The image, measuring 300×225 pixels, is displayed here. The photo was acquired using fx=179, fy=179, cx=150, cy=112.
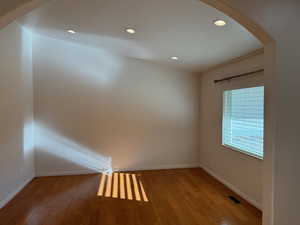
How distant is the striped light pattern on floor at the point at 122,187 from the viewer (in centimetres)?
287

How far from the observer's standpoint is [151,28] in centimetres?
240

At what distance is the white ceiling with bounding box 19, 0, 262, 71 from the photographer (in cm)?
194

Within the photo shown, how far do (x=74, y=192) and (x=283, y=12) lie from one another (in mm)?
3433

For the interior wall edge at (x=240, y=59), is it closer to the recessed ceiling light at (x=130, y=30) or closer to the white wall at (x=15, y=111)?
the recessed ceiling light at (x=130, y=30)

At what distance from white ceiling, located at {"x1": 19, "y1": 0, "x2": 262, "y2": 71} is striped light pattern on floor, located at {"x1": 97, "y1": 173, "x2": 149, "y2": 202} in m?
2.45

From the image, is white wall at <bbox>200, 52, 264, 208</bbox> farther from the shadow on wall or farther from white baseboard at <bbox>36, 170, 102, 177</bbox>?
white baseboard at <bbox>36, 170, 102, 177</bbox>

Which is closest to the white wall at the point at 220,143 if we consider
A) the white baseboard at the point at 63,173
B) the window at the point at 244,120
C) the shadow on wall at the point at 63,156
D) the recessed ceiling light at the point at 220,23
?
the window at the point at 244,120

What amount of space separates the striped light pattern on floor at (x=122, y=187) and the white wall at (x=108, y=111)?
1.17 feet

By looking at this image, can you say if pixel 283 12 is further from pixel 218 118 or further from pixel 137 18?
pixel 218 118

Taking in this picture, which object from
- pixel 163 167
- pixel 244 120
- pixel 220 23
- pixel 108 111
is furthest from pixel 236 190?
pixel 108 111

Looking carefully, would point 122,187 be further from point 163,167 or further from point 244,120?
point 244,120

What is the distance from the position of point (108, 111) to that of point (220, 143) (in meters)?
2.39

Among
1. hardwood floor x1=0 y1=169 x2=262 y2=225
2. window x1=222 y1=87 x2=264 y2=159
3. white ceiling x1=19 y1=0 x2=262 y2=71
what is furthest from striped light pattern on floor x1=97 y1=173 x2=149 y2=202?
white ceiling x1=19 y1=0 x2=262 y2=71

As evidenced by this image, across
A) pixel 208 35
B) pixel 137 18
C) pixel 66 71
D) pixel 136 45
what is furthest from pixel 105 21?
pixel 66 71
